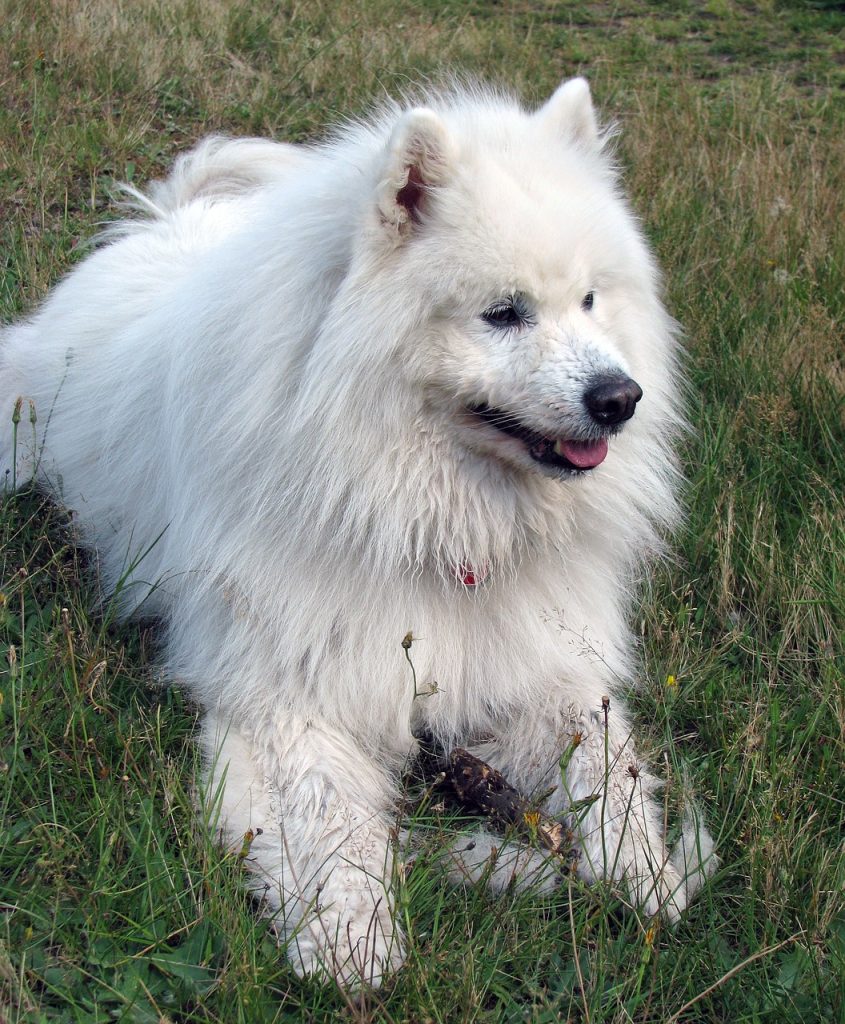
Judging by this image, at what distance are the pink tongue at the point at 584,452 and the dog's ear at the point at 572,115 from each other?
854 mm

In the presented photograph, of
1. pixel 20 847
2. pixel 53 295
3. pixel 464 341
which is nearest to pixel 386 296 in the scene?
pixel 464 341

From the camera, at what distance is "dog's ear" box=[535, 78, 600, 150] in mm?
2826

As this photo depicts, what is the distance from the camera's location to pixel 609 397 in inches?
95.7

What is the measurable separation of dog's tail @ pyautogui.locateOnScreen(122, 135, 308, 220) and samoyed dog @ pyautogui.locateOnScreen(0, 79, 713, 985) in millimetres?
1227

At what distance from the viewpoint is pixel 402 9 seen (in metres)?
7.92

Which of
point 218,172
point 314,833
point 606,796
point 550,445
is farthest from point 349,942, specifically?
point 218,172

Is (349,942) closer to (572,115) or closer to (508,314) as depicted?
(508,314)

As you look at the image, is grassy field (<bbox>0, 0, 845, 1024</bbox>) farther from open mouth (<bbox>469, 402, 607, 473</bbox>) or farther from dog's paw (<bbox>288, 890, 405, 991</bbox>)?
open mouth (<bbox>469, 402, 607, 473</bbox>)

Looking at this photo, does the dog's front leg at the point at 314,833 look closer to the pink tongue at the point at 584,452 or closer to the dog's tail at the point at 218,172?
the pink tongue at the point at 584,452

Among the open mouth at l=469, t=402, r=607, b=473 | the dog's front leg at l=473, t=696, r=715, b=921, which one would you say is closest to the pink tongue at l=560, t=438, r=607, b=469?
the open mouth at l=469, t=402, r=607, b=473

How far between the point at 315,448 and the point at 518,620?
2.37 ft

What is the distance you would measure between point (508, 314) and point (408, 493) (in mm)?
481

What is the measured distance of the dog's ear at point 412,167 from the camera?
2.37 m

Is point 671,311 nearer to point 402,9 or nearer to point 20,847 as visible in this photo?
point 20,847
